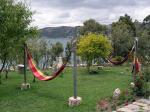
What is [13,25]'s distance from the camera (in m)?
9.62

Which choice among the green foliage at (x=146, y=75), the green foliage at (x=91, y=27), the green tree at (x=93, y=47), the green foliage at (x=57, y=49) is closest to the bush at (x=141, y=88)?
the green foliage at (x=146, y=75)

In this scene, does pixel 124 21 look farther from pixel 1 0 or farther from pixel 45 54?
pixel 1 0

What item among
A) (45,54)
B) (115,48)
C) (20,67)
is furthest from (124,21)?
(20,67)

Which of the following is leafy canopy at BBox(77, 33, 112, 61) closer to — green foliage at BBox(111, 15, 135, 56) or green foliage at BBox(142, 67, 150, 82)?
green foliage at BBox(142, 67, 150, 82)

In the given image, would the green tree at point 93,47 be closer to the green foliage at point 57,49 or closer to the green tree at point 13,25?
the green tree at point 13,25

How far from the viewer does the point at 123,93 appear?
30.1ft

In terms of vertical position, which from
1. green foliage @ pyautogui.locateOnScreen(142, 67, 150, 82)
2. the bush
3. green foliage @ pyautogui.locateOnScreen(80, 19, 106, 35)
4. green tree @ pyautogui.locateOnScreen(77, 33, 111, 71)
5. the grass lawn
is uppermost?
green foliage @ pyautogui.locateOnScreen(80, 19, 106, 35)

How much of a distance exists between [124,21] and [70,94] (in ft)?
78.3

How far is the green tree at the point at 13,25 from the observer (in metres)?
9.45

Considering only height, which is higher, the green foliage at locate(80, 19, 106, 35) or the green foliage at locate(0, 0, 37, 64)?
the green foliage at locate(80, 19, 106, 35)

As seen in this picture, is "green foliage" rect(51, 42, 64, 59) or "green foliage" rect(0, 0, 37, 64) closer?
"green foliage" rect(0, 0, 37, 64)

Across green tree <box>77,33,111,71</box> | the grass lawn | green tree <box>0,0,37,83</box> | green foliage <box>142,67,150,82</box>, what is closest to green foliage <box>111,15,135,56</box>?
green tree <box>77,33,111,71</box>

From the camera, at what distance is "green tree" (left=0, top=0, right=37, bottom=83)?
9453 millimetres

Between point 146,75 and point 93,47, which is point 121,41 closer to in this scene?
point 93,47
